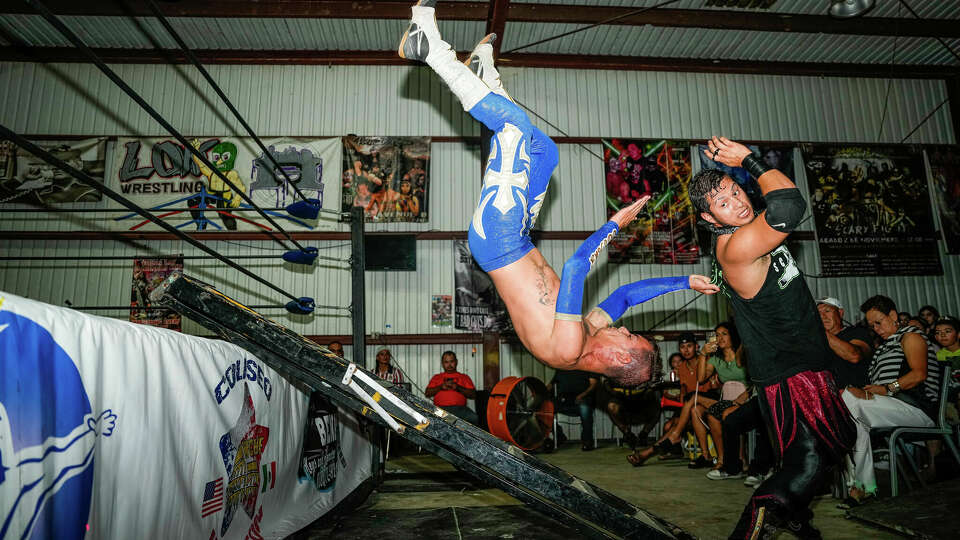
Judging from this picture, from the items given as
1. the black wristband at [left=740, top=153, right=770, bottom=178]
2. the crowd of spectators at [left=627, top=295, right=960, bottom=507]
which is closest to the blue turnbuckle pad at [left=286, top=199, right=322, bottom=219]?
the black wristband at [left=740, top=153, right=770, bottom=178]

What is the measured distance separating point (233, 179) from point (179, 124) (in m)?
1.50

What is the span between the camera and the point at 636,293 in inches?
107

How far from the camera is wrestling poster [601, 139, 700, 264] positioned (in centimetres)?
829

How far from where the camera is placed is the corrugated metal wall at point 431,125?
819cm

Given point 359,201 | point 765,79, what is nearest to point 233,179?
point 359,201

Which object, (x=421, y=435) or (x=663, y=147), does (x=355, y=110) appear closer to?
(x=663, y=147)

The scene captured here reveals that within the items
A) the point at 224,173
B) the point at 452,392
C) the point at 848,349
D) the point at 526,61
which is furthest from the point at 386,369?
the point at 526,61

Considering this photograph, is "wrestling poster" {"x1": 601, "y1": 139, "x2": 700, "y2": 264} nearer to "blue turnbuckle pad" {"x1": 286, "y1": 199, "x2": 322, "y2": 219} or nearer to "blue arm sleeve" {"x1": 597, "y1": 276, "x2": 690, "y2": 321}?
"blue turnbuckle pad" {"x1": 286, "y1": 199, "x2": 322, "y2": 219}

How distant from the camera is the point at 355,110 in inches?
343

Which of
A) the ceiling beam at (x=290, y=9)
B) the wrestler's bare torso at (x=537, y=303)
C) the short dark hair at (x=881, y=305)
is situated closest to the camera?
the wrestler's bare torso at (x=537, y=303)

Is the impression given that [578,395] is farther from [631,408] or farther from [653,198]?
[653,198]

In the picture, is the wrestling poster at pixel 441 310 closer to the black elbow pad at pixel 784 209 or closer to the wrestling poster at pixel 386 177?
the wrestling poster at pixel 386 177

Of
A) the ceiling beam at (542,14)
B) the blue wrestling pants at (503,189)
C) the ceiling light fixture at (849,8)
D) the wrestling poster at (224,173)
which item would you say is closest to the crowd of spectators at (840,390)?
the blue wrestling pants at (503,189)

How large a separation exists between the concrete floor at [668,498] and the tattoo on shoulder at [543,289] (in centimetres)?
146
